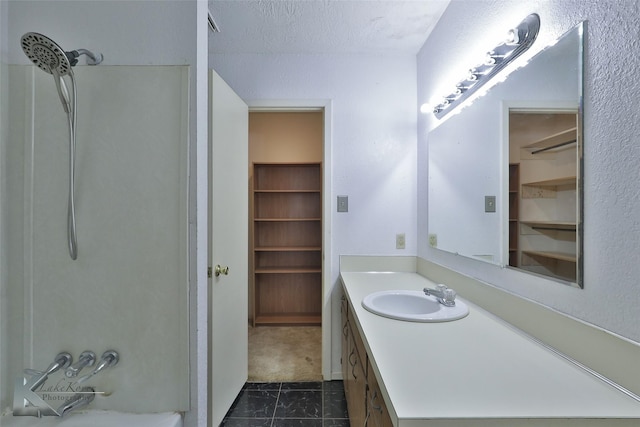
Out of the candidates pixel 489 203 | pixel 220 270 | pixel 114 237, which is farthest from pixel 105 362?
pixel 489 203

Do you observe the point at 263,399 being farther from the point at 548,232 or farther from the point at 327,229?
the point at 548,232

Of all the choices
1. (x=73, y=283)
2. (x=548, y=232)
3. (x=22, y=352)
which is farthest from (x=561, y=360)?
(x=22, y=352)

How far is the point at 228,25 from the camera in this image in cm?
182

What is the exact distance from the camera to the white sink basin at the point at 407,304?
1242 millimetres

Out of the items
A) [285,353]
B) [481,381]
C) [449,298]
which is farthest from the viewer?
[285,353]

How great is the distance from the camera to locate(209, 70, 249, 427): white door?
1.58 meters

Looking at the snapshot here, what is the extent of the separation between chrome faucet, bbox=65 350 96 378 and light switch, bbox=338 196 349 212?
156 cm

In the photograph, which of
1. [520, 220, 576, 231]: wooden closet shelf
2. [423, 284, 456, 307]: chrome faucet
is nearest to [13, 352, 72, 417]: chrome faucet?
Result: [423, 284, 456, 307]: chrome faucet

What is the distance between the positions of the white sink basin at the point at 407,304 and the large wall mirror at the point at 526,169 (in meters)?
0.29

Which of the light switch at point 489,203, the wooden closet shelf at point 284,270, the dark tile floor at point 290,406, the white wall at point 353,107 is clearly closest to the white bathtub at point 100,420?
the dark tile floor at point 290,406

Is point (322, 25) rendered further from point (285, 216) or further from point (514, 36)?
point (285, 216)

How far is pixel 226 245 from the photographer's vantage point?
1.74 metres

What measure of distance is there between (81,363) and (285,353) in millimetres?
1770

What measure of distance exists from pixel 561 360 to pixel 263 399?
1717 mm
